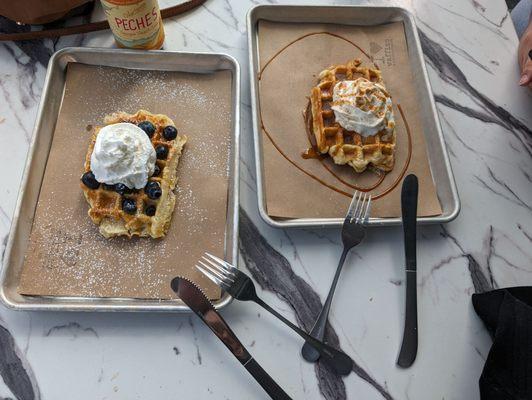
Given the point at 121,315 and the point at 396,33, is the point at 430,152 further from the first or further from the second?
the point at 121,315

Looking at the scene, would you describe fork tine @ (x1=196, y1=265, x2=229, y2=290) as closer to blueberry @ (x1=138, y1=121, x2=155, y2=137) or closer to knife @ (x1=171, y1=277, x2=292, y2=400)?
knife @ (x1=171, y1=277, x2=292, y2=400)

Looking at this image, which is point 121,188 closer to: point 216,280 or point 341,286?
point 216,280

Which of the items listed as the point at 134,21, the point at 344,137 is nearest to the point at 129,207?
the point at 134,21

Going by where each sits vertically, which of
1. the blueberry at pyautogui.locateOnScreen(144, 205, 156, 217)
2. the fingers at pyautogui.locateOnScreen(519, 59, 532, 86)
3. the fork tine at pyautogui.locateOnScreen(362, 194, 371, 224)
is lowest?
the blueberry at pyautogui.locateOnScreen(144, 205, 156, 217)

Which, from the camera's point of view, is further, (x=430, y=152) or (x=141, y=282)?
(x=430, y=152)

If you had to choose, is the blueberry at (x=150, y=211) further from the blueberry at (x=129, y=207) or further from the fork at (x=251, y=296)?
the fork at (x=251, y=296)

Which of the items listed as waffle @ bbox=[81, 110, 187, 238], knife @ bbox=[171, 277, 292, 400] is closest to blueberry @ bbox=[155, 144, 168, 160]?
waffle @ bbox=[81, 110, 187, 238]

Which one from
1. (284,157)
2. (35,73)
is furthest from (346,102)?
(35,73)

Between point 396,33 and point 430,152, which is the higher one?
point 396,33
